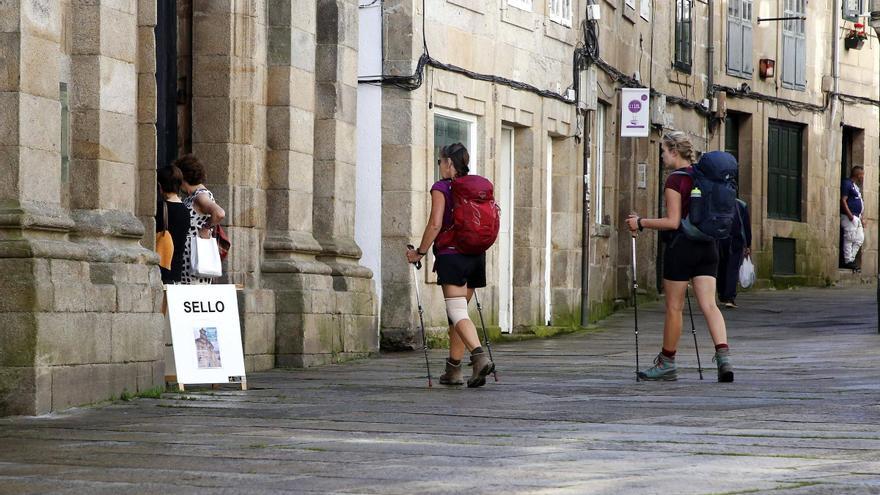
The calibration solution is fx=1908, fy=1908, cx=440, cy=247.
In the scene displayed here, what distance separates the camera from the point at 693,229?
1312cm

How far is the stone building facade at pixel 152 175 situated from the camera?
35.8 feet

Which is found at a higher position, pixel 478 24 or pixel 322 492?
pixel 478 24

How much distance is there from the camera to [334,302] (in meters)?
16.3

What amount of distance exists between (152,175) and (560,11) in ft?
33.6

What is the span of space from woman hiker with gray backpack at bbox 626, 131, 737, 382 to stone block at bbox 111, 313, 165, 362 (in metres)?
3.27

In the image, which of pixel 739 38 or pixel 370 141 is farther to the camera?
pixel 739 38

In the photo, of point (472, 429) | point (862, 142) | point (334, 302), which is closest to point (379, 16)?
point (334, 302)

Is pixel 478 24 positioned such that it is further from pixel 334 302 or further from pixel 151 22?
pixel 151 22

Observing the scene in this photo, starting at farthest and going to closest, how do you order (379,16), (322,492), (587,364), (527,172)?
(527,172) → (379,16) → (587,364) → (322,492)

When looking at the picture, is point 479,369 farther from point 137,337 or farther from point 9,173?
point 9,173

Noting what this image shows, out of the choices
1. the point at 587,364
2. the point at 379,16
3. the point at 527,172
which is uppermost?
the point at 379,16

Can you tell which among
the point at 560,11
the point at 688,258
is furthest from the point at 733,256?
the point at 688,258

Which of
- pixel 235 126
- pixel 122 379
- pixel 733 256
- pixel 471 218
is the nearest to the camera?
pixel 122 379

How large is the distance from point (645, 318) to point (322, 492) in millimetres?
17355
